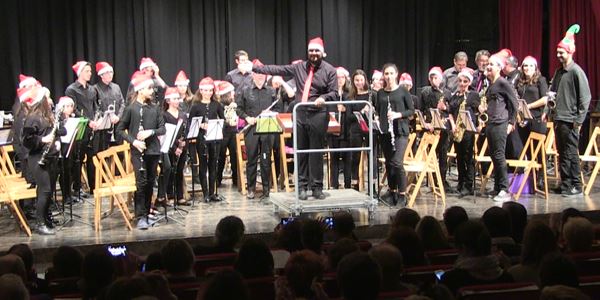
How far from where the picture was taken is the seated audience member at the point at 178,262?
4750 mm

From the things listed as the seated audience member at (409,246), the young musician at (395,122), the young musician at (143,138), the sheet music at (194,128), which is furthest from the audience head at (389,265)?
the sheet music at (194,128)

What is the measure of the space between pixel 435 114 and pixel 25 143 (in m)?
4.77

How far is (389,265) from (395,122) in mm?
5096

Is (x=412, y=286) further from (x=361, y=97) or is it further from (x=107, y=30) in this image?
(x=107, y=30)

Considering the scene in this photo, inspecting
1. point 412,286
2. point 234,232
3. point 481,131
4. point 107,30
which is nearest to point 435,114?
point 481,131

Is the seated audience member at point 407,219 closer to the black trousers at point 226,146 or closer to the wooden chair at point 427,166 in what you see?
the wooden chair at point 427,166

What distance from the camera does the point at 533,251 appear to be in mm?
4652

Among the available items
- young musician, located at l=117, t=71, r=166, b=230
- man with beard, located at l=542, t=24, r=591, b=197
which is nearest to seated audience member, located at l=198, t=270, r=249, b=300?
young musician, located at l=117, t=71, r=166, b=230

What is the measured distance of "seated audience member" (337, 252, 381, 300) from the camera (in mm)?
3746

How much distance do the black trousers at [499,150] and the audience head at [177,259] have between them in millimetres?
5601

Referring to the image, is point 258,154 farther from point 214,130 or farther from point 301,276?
point 301,276

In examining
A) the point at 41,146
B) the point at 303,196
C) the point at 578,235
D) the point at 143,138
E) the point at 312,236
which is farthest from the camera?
the point at 303,196

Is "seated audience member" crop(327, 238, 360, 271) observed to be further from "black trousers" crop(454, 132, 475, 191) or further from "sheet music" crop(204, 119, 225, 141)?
"black trousers" crop(454, 132, 475, 191)

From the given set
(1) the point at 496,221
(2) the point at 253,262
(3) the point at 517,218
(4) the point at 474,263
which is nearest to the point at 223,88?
(3) the point at 517,218
